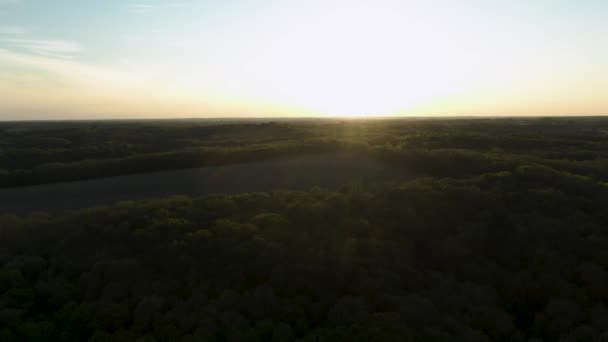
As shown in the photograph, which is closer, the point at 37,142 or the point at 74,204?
the point at 74,204

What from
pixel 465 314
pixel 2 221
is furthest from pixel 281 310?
pixel 2 221

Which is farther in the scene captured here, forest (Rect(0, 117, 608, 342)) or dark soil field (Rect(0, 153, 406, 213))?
dark soil field (Rect(0, 153, 406, 213))

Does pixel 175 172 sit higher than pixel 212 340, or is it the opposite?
pixel 175 172

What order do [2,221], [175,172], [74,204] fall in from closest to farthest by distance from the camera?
[2,221], [74,204], [175,172]

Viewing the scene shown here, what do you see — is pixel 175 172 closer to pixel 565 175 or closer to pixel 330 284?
pixel 330 284

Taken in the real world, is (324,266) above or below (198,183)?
A: below

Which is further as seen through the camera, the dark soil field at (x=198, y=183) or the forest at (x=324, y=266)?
the dark soil field at (x=198, y=183)

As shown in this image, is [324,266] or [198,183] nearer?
[324,266]

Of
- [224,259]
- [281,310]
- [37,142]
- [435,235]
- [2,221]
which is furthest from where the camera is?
[37,142]
